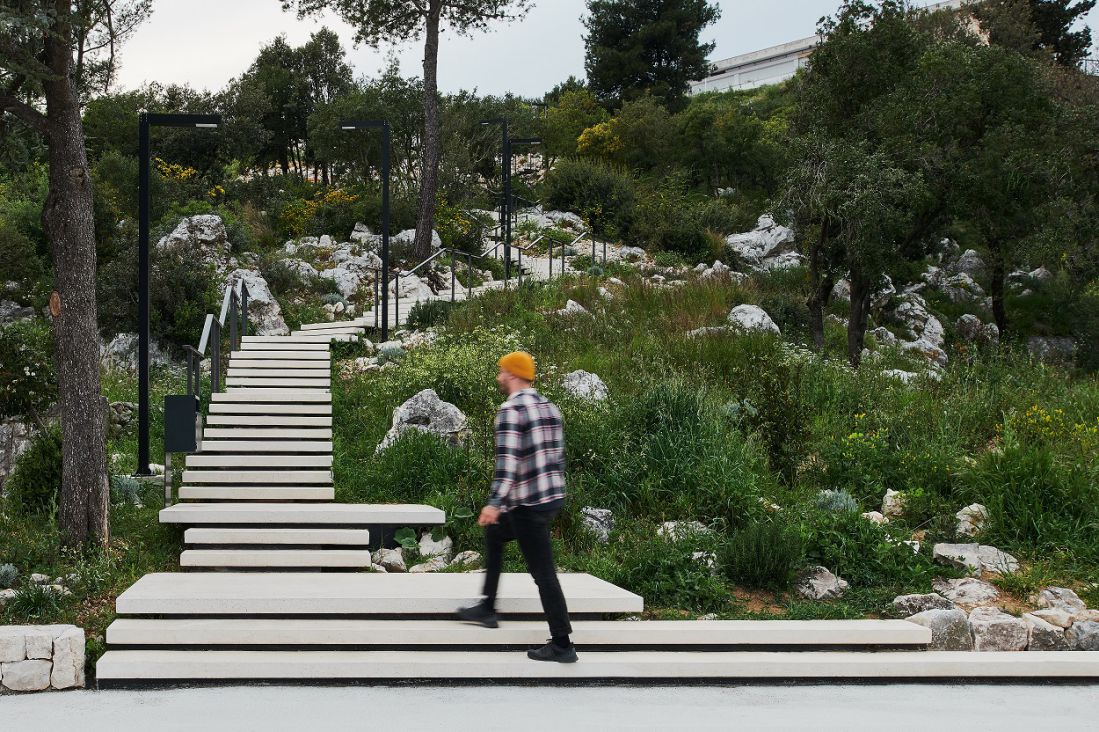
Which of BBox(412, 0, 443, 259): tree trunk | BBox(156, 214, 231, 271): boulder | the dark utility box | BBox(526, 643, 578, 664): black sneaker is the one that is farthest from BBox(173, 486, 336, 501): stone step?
BBox(412, 0, 443, 259): tree trunk

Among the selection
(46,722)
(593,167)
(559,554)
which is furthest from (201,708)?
(593,167)

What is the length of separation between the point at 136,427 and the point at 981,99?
1771 centimetres

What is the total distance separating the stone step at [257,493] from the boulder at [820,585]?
4.85m

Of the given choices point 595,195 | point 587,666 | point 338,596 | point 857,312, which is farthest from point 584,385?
point 595,195

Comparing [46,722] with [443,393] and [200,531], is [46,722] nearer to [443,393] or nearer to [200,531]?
[200,531]

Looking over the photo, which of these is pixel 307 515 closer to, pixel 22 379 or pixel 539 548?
pixel 539 548

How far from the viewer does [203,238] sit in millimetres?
23188

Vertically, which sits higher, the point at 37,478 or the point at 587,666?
the point at 37,478

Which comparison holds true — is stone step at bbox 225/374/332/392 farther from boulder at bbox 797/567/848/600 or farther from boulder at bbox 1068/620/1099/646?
boulder at bbox 1068/620/1099/646

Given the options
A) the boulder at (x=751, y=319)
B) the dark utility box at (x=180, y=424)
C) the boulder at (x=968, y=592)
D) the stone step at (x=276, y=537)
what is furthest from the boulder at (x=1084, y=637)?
the boulder at (x=751, y=319)

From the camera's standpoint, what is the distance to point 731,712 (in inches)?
224

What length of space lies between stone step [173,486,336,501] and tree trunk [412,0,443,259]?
15344mm

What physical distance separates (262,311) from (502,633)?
13.3 metres

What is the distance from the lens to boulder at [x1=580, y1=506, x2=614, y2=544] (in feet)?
29.5
